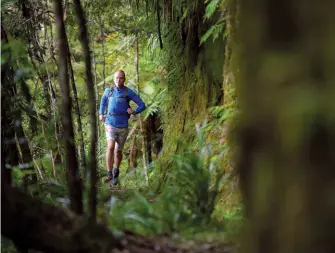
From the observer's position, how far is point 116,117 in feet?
26.0

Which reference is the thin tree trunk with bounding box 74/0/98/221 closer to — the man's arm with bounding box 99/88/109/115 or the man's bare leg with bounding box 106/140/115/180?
the man's bare leg with bounding box 106/140/115/180

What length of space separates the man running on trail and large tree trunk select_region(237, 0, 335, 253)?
6393mm

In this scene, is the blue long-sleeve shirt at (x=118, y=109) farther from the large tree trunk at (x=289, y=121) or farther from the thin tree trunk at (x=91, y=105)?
the large tree trunk at (x=289, y=121)

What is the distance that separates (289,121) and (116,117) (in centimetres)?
659

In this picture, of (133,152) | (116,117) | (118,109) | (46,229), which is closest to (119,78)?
(118,109)

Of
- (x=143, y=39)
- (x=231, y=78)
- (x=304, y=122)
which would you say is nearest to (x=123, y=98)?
(x=143, y=39)

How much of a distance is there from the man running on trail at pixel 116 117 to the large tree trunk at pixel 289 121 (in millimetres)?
6393

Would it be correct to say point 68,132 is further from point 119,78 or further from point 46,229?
point 119,78

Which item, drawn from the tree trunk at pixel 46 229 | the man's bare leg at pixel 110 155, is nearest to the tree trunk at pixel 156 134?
the man's bare leg at pixel 110 155

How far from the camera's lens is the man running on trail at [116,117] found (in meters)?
7.88

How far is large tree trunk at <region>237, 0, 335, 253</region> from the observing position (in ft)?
4.56

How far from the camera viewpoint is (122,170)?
12.8m

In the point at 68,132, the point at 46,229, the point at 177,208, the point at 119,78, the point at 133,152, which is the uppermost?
the point at 119,78

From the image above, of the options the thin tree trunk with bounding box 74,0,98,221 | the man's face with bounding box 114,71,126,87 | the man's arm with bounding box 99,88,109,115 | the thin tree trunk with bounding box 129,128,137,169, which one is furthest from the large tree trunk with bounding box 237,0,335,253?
the thin tree trunk with bounding box 129,128,137,169
